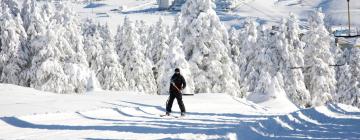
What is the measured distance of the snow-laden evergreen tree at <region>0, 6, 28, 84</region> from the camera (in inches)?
2096

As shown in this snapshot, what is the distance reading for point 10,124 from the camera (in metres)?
15.8

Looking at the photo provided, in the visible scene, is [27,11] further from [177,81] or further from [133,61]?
[177,81]

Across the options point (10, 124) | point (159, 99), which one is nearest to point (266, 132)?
point (10, 124)

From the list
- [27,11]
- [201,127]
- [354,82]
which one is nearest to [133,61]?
[27,11]

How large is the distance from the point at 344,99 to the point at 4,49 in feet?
120

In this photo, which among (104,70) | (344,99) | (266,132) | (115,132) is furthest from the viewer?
(344,99)

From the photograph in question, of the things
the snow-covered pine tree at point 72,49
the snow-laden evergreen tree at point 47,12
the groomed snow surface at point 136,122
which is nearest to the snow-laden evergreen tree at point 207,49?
the snow-covered pine tree at point 72,49

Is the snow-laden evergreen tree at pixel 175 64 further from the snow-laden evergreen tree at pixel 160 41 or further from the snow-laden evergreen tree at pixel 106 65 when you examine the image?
the snow-laden evergreen tree at pixel 160 41

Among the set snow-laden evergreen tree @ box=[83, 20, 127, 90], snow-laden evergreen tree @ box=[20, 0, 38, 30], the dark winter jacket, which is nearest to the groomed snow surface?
the dark winter jacket

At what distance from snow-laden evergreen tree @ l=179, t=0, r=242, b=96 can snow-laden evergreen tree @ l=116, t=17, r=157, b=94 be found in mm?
12567

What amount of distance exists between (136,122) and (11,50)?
37951 mm

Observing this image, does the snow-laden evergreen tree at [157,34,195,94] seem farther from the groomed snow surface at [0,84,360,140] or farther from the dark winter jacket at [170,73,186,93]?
the dark winter jacket at [170,73,186,93]

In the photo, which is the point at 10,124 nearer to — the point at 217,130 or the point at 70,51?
the point at 217,130

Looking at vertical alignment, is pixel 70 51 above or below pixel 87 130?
above
